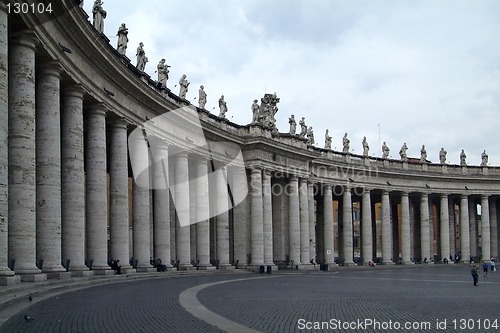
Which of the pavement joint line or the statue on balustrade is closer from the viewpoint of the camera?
the pavement joint line

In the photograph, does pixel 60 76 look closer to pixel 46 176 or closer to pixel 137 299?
pixel 46 176

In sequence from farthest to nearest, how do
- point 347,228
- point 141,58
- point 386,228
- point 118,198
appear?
point 386,228
point 347,228
point 141,58
point 118,198

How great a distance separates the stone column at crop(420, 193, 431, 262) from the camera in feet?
326

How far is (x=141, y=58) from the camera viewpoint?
5175 cm

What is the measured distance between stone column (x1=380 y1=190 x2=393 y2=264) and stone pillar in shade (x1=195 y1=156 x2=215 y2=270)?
3818 centimetres


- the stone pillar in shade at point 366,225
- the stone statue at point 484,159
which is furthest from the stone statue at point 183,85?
the stone statue at point 484,159

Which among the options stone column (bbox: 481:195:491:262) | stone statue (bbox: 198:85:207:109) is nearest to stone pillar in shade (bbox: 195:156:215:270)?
stone statue (bbox: 198:85:207:109)

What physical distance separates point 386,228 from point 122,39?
57409mm

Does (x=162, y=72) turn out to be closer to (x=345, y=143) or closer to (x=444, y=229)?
(x=345, y=143)

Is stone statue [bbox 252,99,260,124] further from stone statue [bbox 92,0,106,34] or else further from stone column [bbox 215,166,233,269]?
stone statue [bbox 92,0,106,34]

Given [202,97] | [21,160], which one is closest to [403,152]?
[202,97]

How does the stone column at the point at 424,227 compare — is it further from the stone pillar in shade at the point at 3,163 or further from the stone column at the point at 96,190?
the stone pillar in shade at the point at 3,163

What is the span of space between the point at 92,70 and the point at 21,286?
1781cm

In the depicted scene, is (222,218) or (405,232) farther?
(405,232)
